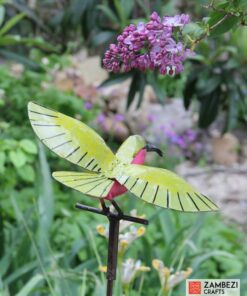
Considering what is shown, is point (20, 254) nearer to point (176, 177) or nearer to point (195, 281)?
point (195, 281)

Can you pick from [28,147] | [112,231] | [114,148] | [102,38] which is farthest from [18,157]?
[114,148]

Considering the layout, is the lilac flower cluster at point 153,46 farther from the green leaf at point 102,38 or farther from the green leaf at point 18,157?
the green leaf at point 102,38

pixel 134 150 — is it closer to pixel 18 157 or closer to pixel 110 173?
pixel 110 173

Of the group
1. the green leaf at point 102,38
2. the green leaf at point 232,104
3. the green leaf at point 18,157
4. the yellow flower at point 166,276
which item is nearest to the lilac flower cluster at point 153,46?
the yellow flower at point 166,276

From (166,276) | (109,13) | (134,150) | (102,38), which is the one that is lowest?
(166,276)

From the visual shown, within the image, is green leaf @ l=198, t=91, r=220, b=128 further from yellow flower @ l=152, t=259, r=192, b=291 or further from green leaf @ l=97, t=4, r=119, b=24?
yellow flower @ l=152, t=259, r=192, b=291

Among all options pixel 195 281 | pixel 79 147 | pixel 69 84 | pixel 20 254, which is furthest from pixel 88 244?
pixel 69 84

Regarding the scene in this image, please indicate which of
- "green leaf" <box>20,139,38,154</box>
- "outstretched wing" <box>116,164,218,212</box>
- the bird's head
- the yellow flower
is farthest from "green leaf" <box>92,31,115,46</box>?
"outstretched wing" <box>116,164,218,212</box>

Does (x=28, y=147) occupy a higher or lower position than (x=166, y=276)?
higher
